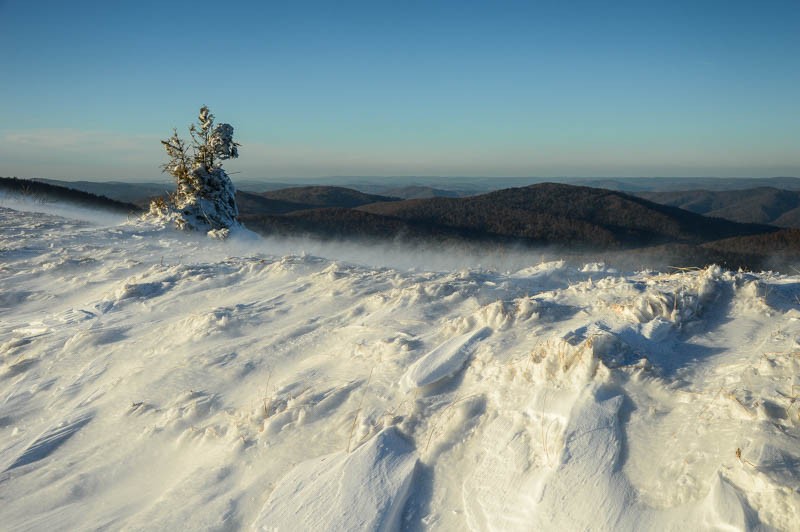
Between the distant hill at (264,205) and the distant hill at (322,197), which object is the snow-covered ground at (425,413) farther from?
the distant hill at (322,197)

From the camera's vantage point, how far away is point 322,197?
76.5m

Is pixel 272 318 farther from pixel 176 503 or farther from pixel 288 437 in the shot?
pixel 176 503

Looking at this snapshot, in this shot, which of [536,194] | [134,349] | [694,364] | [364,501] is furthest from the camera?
[536,194]

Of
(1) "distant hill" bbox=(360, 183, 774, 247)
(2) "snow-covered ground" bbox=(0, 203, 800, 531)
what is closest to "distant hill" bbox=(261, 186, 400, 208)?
(1) "distant hill" bbox=(360, 183, 774, 247)

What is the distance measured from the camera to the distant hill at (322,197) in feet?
245

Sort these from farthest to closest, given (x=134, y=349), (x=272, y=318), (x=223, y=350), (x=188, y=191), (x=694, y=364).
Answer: (x=188, y=191), (x=272, y=318), (x=134, y=349), (x=223, y=350), (x=694, y=364)

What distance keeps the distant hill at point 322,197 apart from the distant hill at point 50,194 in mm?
53352

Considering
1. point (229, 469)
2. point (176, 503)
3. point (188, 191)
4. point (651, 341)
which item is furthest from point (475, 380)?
point (188, 191)

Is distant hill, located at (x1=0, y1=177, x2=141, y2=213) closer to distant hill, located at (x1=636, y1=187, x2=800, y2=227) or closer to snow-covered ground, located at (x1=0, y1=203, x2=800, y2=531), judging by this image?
snow-covered ground, located at (x1=0, y1=203, x2=800, y2=531)

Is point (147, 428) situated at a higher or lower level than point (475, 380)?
lower

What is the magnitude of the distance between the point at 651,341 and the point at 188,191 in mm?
12233

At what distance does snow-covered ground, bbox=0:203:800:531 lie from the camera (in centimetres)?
215

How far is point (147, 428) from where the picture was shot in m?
3.24

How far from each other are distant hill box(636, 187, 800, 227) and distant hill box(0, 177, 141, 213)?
87.0m
